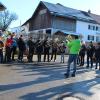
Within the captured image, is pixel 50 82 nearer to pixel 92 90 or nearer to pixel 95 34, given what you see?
pixel 92 90

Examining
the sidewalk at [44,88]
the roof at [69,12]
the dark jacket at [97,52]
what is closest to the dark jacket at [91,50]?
the dark jacket at [97,52]

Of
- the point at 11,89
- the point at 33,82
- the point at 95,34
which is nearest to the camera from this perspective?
the point at 11,89

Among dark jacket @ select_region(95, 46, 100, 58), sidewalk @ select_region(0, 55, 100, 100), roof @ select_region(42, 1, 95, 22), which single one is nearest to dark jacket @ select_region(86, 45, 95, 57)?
dark jacket @ select_region(95, 46, 100, 58)

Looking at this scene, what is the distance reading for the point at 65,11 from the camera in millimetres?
55375

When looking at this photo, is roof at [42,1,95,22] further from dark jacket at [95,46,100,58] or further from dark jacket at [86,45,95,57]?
dark jacket at [95,46,100,58]

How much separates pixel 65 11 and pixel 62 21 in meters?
2.02

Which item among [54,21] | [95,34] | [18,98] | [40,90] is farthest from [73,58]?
[95,34]

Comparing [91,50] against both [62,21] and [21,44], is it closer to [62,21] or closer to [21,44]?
[21,44]

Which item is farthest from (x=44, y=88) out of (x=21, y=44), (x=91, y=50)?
(x=91, y=50)

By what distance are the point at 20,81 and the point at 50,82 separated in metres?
1.17

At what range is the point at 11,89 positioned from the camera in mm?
10406

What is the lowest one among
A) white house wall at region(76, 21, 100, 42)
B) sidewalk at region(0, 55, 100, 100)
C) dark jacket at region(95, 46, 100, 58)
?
sidewalk at region(0, 55, 100, 100)

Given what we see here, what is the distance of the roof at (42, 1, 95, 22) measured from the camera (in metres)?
53.6

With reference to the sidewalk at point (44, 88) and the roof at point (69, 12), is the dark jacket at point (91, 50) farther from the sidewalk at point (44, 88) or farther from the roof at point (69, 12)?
the roof at point (69, 12)
